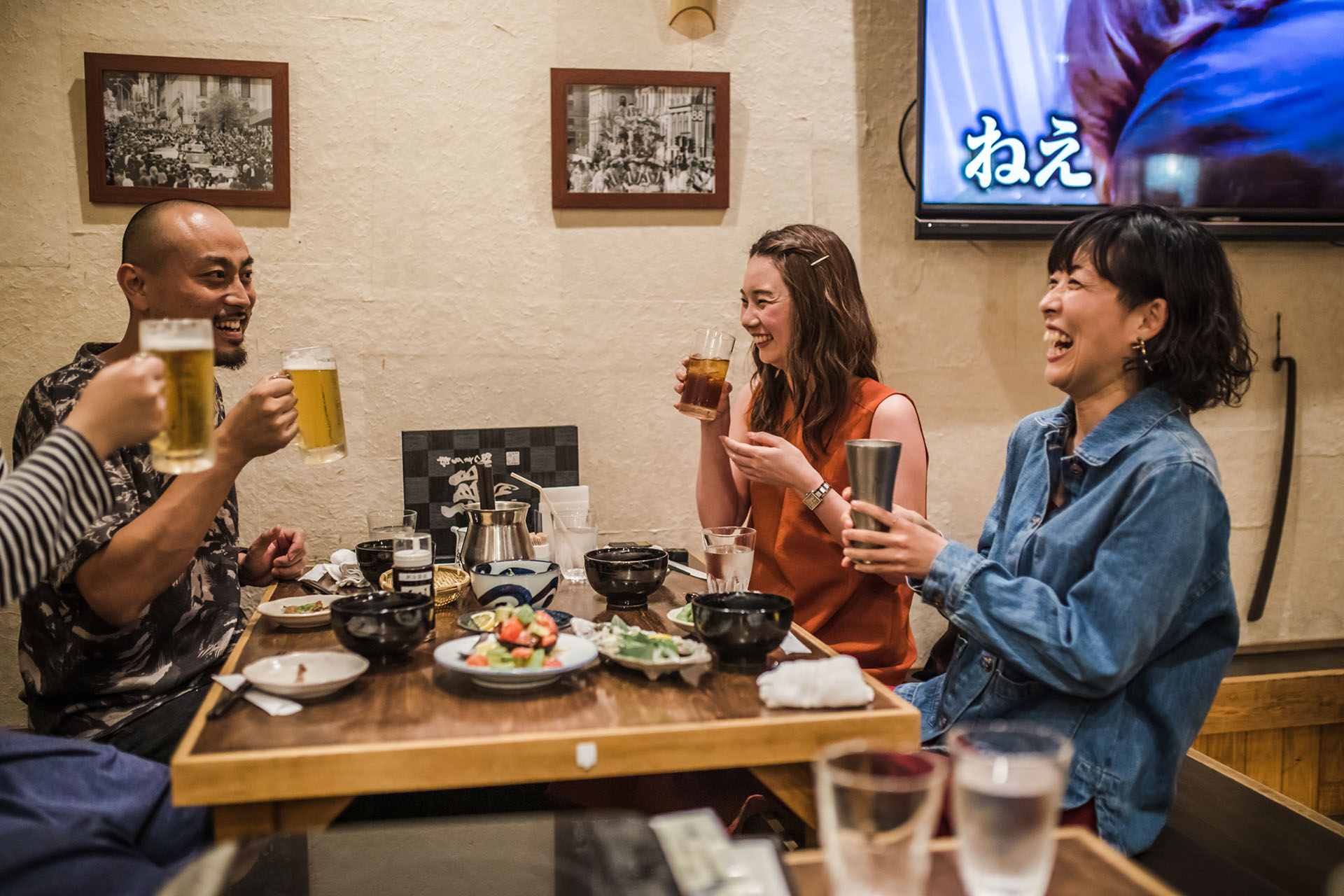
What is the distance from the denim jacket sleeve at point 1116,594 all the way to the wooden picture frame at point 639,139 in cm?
165

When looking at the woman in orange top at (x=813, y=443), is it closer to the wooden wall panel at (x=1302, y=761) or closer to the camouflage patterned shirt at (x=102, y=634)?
the camouflage patterned shirt at (x=102, y=634)

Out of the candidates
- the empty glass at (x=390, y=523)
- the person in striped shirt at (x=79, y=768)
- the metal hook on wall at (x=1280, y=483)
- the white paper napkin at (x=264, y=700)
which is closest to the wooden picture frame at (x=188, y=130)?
the empty glass at (x=390, y=523)

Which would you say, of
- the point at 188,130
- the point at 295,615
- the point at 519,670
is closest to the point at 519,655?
the point at 519,670

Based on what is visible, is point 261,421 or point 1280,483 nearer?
point 261,421

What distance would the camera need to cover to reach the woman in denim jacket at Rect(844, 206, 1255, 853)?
1359 millimetres

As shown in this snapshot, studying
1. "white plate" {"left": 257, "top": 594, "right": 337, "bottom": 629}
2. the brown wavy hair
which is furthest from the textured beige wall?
"white plate" {"left": 257, "top": 594, "right": 337, "bottom": 629}

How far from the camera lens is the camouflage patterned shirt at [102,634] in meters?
1.62

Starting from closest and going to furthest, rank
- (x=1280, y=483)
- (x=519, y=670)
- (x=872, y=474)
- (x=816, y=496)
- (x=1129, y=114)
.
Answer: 1. (x=519, y=670)
2. (x=872, y=474)
3. (x=816, y=496)
4. (x=1129, y=114)
5. (x=1280, y=483)

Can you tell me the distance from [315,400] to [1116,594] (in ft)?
4.31

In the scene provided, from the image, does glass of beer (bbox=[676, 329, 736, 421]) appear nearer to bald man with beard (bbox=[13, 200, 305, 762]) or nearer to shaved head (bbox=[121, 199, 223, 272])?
bald man with beard (bbox=[13, 200, 305, 762])

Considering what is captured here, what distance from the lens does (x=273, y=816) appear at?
112 centimetres

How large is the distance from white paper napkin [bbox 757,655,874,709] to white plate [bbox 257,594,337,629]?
0.79m

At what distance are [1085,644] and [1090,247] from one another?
0.68 meters

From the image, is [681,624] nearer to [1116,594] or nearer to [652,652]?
[652,652]
